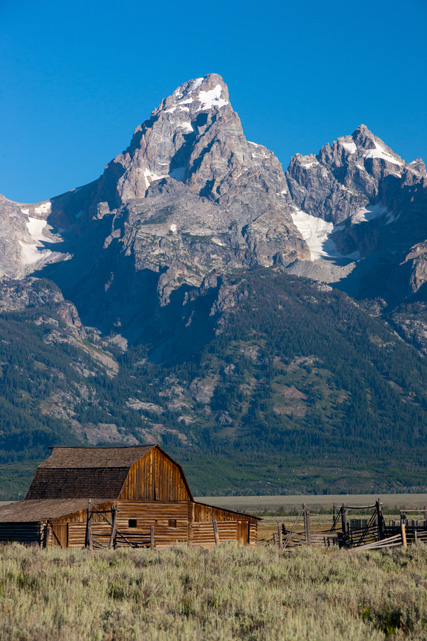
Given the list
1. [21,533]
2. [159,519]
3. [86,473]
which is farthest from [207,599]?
[86,473]

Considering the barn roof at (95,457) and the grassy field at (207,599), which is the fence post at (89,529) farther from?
the grassy field at (207,599)

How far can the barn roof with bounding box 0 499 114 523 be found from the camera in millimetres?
42438

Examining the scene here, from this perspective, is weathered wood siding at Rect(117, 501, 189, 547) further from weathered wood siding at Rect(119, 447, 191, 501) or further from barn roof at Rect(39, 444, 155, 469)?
barn roof at Rect(39, 444, 155, 469)

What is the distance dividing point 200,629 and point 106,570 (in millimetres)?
6946

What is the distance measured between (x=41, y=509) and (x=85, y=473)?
4.14 meters

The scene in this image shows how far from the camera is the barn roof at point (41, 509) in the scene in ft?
139

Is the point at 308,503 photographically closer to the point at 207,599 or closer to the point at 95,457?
the point at 95,457

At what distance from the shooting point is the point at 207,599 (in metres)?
18.4

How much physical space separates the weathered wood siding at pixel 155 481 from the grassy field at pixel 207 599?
70.4 ft

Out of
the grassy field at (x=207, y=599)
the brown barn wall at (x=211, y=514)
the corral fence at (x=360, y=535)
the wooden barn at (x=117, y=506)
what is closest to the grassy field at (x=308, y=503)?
the brown barn wall at (x=211, y=514)

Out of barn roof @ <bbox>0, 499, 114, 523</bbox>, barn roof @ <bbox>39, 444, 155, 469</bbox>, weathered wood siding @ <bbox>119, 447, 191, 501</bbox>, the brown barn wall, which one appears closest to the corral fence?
the brown barn wall

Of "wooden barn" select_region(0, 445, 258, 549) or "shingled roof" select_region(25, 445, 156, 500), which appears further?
"shingled roof" select_region(25, 445, 156, 500)

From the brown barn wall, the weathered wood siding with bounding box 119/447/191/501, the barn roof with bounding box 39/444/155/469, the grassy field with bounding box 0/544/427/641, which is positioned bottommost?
the grassy field with bounding box 0/544/427/641

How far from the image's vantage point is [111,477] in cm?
4678
